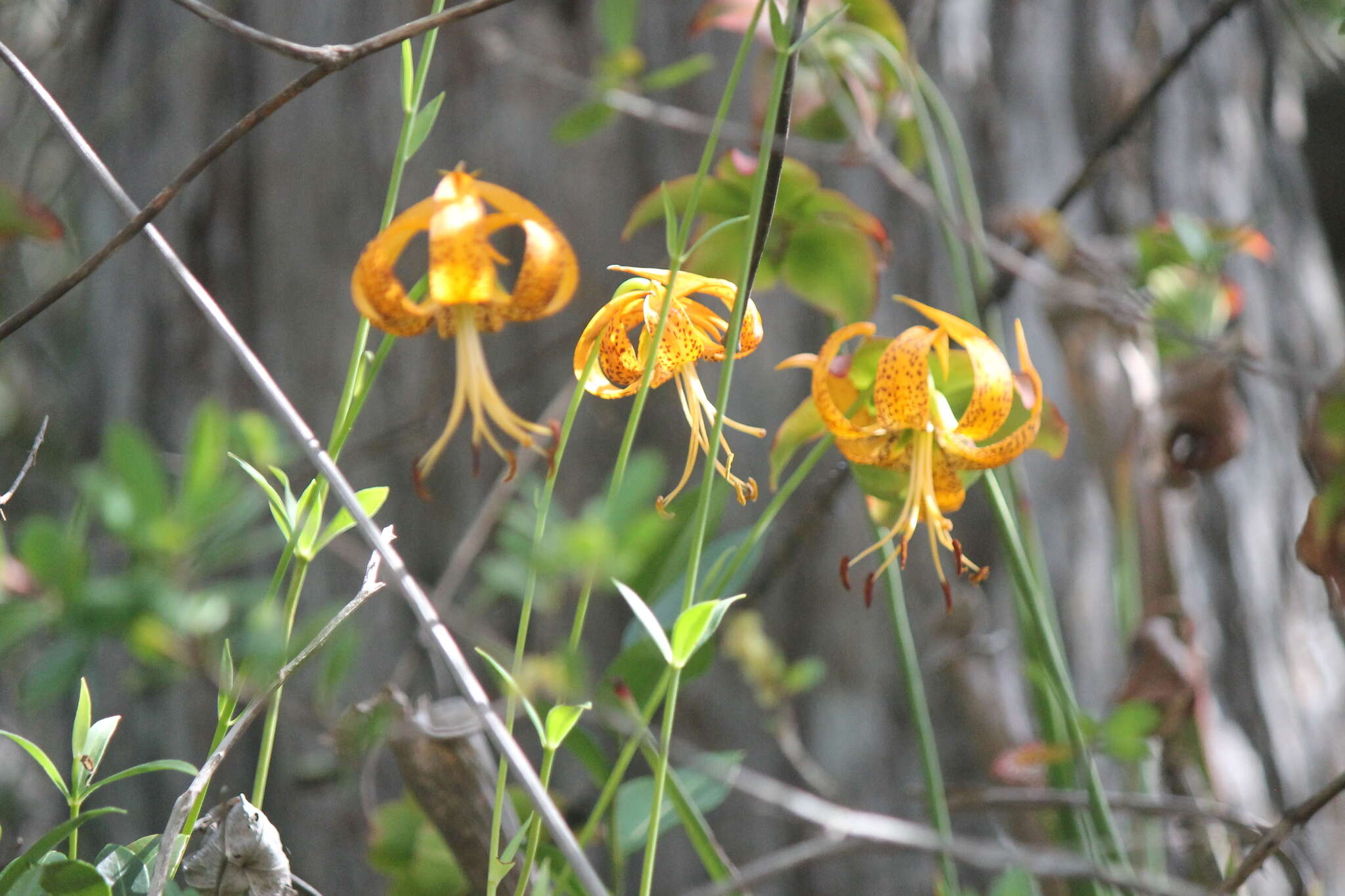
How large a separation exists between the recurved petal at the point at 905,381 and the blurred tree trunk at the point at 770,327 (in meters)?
0.61

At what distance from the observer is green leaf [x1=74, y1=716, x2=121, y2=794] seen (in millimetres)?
326

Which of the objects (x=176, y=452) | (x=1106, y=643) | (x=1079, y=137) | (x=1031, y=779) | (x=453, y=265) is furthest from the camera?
(x=176, y=452)

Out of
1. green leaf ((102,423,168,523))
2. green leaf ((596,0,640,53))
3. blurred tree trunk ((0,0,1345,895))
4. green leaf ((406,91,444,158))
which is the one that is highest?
green leaf ((406,91,444,158))

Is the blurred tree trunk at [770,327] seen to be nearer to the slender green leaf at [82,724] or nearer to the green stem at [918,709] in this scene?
the green stem at [918,709]

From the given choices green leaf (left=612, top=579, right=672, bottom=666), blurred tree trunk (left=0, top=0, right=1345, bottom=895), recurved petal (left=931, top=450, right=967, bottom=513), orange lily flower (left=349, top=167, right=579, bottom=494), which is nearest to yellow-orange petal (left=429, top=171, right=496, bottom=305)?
orange lily flower (left=349, top=167, right=579, bottom=494)

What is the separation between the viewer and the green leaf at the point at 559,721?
30 cm

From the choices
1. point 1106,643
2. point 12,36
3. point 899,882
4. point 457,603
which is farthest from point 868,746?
point 12,36

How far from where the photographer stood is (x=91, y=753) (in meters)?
0.33

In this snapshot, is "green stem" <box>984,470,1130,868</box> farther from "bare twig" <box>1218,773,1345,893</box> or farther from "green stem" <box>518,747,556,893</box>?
"green stem" <box>518,747,556,893</box>

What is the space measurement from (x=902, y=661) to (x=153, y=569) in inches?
15.5

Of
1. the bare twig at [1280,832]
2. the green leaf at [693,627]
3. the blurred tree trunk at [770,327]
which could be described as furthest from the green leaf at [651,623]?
the blurred tree trunk at [770,327]

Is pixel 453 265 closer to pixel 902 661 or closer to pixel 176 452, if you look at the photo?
pixel 902 661

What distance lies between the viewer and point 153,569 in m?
0.51

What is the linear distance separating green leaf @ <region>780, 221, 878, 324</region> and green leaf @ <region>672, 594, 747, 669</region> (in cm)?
25
